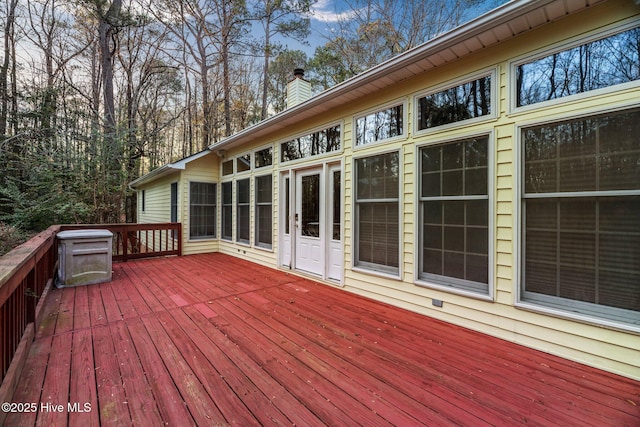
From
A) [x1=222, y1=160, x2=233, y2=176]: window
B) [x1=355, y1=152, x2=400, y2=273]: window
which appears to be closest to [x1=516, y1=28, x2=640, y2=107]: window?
[x1=355, y1=152, x2=400, y2=273]: window

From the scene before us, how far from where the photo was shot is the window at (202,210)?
7.12 meters

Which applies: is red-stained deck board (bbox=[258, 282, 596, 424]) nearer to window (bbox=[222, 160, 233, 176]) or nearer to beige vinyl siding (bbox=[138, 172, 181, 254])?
window (bbox=[222, 160, 233, 176])

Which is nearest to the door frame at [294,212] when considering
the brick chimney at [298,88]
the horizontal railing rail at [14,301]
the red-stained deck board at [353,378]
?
the red-stained deck board at [353,378]

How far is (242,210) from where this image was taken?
6559 millimetres

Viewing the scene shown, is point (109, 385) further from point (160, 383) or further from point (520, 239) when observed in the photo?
point (520, 239)

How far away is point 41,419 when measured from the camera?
5.21ft

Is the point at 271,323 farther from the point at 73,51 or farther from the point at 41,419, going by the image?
the point at 73,51

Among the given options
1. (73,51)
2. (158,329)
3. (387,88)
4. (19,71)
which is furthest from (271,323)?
(73,51)

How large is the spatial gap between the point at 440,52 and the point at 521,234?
1.97 metres

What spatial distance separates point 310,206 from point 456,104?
2697 mm

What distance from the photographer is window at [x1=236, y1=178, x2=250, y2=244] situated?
6398 mm

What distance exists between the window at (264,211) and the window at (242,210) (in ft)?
1.46

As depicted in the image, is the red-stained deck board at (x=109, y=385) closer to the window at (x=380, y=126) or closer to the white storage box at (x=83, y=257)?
the white storage box at (x=83, y=257)

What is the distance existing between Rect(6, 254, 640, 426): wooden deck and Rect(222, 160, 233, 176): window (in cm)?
431
